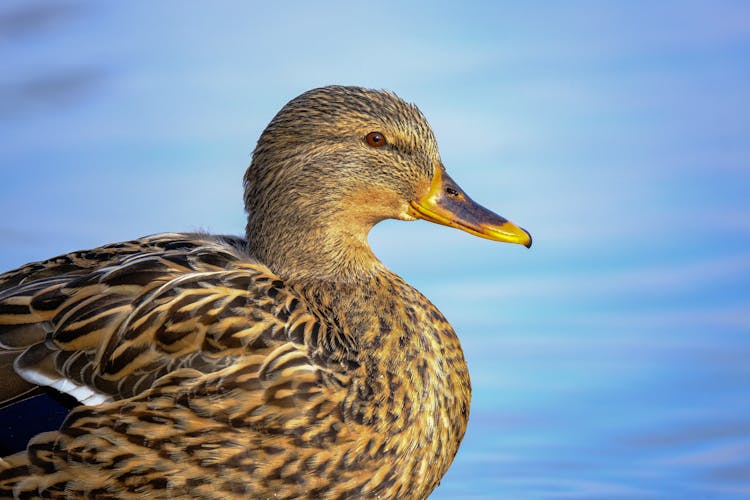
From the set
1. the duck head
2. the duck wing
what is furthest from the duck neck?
the duck wing

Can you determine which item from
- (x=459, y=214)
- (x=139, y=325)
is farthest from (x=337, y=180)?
(x=139, y=325)

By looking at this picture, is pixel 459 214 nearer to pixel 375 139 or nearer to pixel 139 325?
pixel 375 139

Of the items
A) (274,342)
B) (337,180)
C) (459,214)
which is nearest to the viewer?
(274,342)

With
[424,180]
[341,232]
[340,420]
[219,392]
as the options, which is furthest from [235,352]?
[424,180]

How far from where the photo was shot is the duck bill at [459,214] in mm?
5875

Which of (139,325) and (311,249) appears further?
(311,249)

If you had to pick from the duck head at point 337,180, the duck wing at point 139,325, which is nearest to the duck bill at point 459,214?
the duck head at point 337,180

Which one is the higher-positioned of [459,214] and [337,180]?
[459,214]

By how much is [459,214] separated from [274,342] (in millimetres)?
1170

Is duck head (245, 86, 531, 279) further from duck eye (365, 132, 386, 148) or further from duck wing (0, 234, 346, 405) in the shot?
duck wing (0, 234, 346, 405)

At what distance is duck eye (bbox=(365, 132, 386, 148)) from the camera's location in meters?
5.78

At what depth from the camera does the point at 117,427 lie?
5164 mm

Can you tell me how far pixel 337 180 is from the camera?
18.8ft

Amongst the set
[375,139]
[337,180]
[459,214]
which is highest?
[375,139]
